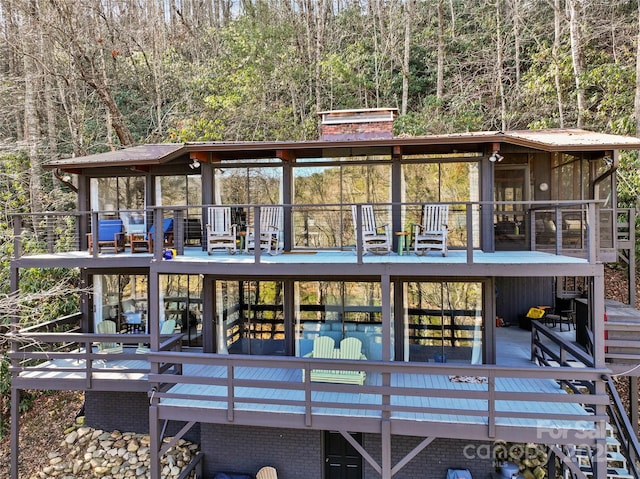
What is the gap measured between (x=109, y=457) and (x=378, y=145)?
8532mm

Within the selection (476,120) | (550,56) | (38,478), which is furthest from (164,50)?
(38,478)

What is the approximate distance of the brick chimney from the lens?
8.91m

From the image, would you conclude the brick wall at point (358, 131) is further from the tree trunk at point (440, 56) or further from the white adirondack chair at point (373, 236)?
the tree trunk at point (440, 56)

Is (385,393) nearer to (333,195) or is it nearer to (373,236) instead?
(373,236)

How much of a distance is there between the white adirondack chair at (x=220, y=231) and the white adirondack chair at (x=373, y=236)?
2.73 meters

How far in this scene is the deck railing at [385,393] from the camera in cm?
569

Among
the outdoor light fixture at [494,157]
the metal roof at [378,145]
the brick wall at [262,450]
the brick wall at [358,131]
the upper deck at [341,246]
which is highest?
the brick wall at [358,131]

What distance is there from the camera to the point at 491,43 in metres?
17.9

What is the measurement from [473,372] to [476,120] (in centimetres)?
1203

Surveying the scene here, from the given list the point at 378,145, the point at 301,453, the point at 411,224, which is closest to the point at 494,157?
the point at 411,224

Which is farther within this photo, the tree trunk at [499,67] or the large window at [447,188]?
the tree trunk at [499,67]

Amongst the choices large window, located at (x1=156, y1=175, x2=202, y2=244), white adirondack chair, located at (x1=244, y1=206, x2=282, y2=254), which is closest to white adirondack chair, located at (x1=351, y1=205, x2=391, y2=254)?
white adirondack chair, located at (x1=244, y1=206, x2=282, y2=254)

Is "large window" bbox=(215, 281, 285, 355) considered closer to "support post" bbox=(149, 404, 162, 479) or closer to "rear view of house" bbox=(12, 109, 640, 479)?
"rear view of house" bbox=(12, 109, 640, 479)

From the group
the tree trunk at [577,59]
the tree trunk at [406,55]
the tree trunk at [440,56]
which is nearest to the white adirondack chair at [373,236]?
the tree trunk at [577,59]
